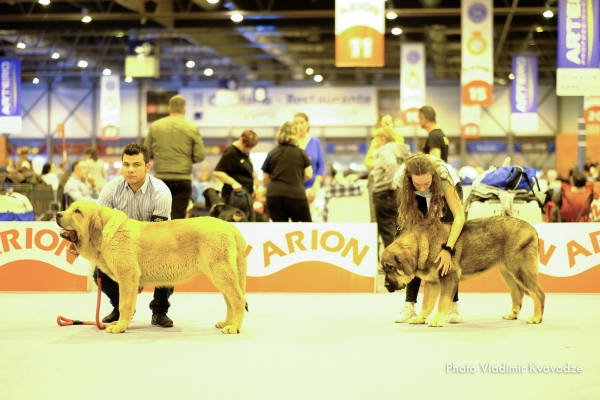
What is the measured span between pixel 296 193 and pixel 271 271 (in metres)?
0.81

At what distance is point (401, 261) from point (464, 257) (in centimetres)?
48

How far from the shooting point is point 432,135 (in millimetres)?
8164

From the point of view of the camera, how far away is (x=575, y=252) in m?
8.09

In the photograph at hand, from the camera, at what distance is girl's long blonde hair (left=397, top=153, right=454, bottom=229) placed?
5562 millimetres

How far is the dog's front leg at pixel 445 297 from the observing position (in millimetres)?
5574

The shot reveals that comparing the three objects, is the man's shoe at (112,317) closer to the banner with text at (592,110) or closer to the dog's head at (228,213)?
the dog's head at (228,213)

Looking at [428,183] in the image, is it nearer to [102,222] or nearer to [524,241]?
[524,241]

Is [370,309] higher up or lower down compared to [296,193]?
lower down

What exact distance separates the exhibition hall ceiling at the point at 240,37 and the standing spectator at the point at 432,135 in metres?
11.0

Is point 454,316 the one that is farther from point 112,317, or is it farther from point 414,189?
point 112,317

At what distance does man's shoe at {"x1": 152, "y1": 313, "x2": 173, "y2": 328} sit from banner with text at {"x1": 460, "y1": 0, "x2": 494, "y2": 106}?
12.2 metres

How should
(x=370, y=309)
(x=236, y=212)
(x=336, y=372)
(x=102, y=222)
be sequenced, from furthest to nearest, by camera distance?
(x=236, y=212) < (x=370, y=309) < (x=102, y=222) < (x=336, y=372)

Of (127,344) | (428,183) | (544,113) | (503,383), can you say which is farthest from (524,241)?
(544,113)

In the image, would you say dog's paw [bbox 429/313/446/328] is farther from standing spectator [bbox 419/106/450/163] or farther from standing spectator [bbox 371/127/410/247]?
standing spectator [bbox 371/127/410/247]
